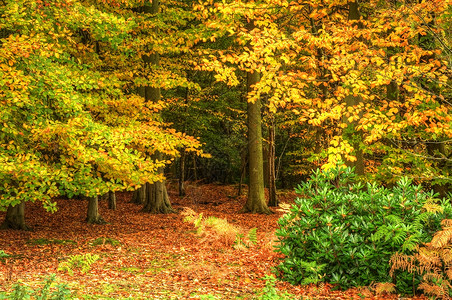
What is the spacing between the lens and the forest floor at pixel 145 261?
21.9ft

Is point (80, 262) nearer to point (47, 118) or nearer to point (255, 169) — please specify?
point (47, 118)

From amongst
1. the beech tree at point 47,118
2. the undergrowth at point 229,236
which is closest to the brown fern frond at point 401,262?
the undergrowth at point 229,236

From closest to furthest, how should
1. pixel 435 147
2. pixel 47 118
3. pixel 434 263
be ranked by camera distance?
pixel 434 263, pixel 47 118, pixel 435 147

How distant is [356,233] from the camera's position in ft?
22.7

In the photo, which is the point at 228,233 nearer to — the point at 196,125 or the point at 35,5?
the point at 35,5

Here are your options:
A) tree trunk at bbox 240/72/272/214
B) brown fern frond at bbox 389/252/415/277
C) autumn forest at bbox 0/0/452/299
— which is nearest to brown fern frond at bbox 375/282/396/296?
autumn forest at bbox 0/0/452/299

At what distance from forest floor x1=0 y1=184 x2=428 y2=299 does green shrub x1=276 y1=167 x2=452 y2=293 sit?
28cm

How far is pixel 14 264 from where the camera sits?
362 inches

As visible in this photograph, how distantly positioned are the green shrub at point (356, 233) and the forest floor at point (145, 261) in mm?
280

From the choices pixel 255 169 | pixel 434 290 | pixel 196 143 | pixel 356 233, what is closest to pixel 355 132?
pixel 196 143

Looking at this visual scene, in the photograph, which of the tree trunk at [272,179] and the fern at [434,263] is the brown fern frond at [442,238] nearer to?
the fern at [434,263]

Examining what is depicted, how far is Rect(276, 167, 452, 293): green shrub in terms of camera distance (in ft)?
21.7

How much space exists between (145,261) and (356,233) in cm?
480

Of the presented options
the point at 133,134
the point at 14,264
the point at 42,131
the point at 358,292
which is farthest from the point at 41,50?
the point at 358,292
